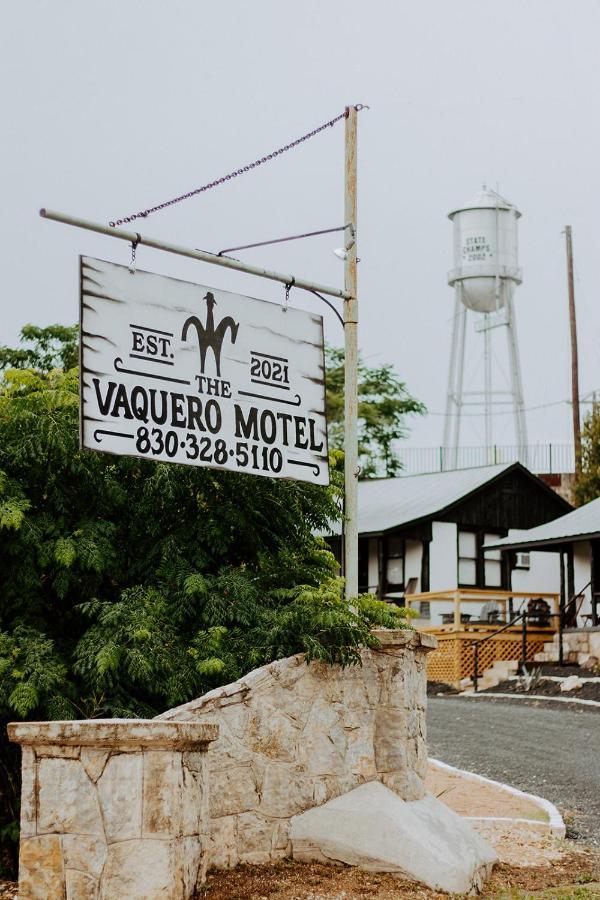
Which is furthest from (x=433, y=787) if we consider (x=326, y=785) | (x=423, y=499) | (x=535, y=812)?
(x=423, y=499)

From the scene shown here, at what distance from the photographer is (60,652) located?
883 cm

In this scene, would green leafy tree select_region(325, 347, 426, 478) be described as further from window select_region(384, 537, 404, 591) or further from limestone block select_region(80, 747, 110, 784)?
limestone block select_region(80, 747, 110, 784)

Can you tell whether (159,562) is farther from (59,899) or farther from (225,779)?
(59,899)

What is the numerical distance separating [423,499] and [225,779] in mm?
29236

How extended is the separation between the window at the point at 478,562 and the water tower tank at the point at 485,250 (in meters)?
10.4

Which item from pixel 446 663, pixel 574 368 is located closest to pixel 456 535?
pixel 446 663

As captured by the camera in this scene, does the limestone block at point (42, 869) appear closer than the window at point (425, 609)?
Yes

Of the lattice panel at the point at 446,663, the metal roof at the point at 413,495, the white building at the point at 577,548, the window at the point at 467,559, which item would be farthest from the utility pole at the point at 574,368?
the lattice panel at the point at 446,663

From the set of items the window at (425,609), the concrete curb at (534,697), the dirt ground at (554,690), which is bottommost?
the concrete curb at (534,697)

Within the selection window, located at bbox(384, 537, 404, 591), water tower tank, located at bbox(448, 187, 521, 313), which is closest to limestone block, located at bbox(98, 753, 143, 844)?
window, located at bbox(384, 537, 404, 591)

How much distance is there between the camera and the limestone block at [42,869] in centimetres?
656

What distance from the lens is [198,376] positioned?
8.53 meters

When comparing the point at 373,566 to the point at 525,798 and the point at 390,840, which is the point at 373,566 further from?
the point at 390,840

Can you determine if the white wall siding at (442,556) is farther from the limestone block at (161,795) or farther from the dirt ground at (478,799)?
the limestone block at (161,795)
